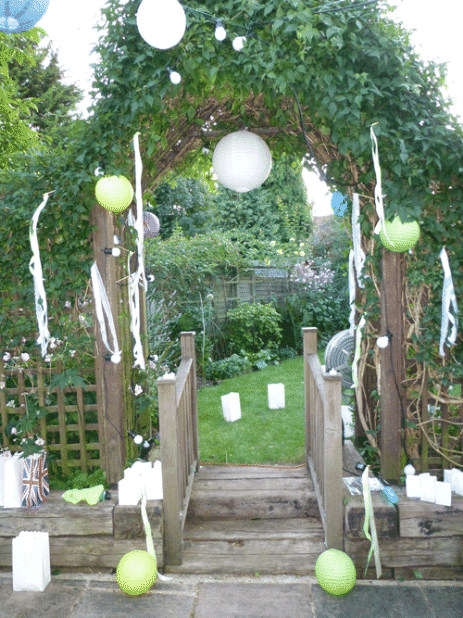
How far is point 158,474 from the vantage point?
8.27 ft

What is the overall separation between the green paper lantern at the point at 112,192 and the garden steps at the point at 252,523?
68.6 inches

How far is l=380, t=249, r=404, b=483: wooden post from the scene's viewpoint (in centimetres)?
257

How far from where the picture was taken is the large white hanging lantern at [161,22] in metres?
2.07

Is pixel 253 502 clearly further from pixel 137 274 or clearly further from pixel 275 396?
pixel 275 396

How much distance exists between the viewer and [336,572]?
2166 mm

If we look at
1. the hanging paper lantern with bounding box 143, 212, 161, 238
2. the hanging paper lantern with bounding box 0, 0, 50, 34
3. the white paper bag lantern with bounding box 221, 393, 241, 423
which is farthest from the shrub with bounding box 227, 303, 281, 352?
the hanging paper lantern with bounding box 0, 0, 50, 34

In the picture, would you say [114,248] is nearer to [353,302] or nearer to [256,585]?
[353,302]

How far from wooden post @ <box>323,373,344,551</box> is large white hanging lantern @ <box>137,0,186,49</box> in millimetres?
1702

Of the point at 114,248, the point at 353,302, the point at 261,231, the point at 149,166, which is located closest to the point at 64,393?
the point at 114,248

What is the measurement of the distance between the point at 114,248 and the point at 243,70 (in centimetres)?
112

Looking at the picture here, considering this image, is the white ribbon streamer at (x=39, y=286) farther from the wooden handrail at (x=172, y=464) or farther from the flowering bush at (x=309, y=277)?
the flowering bush at (x=309, y=277)

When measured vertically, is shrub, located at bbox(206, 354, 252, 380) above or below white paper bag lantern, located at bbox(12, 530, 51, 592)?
above

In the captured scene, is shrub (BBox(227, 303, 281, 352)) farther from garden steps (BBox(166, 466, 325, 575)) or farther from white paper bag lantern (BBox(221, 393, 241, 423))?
garden steps (BBox(166, 466, 325, 575))

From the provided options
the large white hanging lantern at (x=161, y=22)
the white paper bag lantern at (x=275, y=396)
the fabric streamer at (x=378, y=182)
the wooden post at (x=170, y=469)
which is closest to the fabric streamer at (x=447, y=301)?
the fabric streamer at (x=378, y=182)
